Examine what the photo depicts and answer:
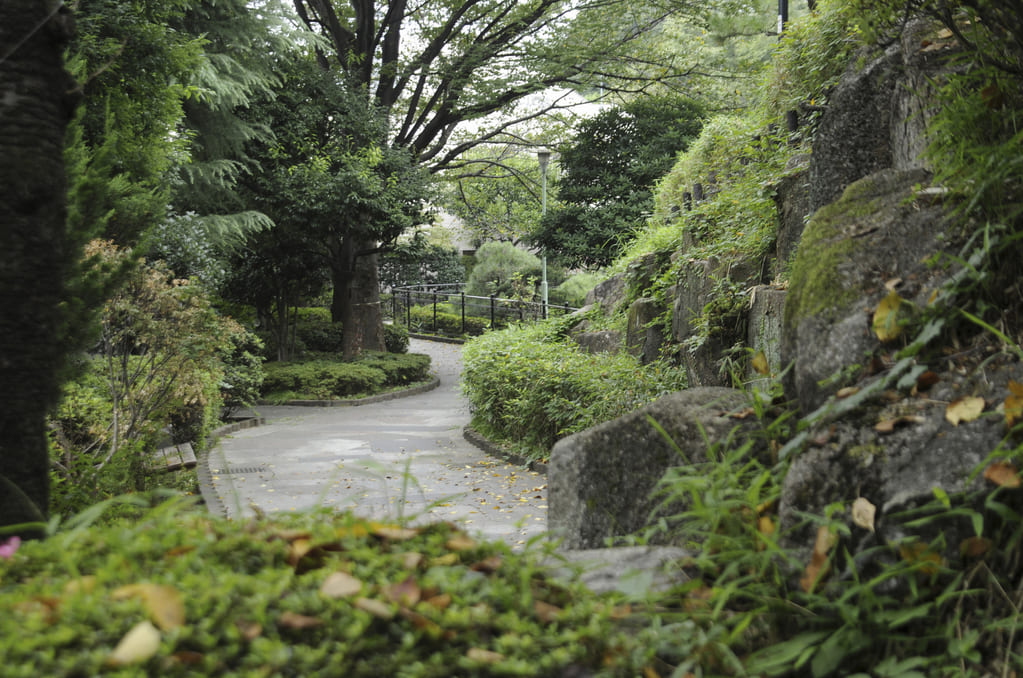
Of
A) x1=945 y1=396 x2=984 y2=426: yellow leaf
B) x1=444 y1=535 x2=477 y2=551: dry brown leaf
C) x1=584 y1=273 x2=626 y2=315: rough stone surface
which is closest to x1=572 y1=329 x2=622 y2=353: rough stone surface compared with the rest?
x1=584 y1=273 x2=626 y2=315: rough stone surface

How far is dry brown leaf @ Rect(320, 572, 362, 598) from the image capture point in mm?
1435

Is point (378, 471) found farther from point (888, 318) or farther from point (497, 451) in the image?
point (497, 451)

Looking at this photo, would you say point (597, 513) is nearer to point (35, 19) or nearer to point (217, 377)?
point (35, 19)

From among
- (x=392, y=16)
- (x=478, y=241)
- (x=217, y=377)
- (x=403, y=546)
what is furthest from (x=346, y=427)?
(x=478, y=241)

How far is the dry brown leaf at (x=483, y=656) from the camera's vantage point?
1372 mm

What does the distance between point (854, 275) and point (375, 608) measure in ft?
7.35

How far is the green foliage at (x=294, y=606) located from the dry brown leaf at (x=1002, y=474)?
1073mm

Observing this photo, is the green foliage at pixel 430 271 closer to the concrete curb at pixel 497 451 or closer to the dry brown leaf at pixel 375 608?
the concrete curb at pixel 497 451

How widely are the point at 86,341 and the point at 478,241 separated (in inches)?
1288

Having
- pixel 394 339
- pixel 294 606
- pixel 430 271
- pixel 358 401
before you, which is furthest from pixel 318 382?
pixel 430 271

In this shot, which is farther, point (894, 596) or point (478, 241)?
point (478, 241)

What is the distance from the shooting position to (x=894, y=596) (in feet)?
6.52

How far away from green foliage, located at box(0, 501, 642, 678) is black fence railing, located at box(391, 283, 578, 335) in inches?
833

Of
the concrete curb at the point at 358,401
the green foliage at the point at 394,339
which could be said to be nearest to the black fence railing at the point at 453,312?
the green foliage at the point at 394,339
